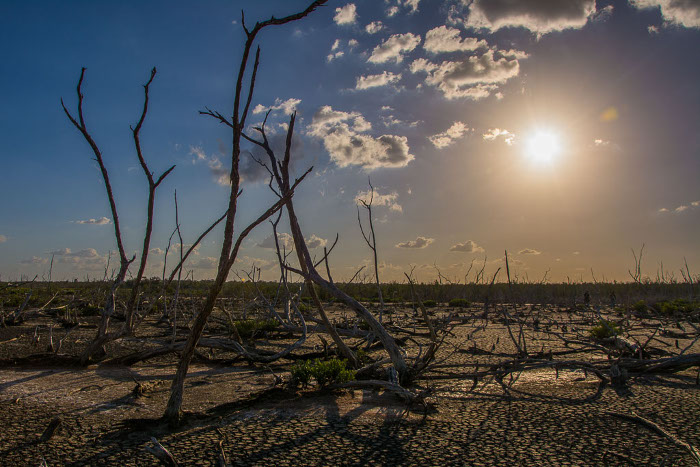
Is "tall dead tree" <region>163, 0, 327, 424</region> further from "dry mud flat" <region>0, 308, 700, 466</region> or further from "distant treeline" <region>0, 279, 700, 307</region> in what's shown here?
"distant treeline" <region>0, 279, 700, 307</region>

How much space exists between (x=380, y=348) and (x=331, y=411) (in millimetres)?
3426

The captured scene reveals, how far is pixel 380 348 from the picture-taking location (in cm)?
653

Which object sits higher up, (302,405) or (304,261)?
(304,261)

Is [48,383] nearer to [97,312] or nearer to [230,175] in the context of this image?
[230,175]

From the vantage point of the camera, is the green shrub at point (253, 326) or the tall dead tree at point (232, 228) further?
the green shrub at point (253, 326)

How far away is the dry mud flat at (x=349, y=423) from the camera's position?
2.37 meters

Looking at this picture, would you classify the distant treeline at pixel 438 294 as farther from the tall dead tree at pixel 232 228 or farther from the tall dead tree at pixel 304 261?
the tall dead tree at pixel 232 228

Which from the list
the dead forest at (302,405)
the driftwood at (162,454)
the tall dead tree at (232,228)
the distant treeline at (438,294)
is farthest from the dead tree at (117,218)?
the distant treeline at (438,294)

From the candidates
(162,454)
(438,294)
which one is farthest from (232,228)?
(438,294)

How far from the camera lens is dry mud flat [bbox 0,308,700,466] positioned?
237 cm

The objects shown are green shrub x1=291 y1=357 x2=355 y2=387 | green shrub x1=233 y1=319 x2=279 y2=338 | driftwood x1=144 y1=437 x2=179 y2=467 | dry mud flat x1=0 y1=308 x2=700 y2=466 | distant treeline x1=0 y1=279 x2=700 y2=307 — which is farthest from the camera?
distant treeline x1=0 y1=279 x2=700 y2=307

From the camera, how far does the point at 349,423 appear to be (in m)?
2.91

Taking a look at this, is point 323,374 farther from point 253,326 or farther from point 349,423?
point 253,326

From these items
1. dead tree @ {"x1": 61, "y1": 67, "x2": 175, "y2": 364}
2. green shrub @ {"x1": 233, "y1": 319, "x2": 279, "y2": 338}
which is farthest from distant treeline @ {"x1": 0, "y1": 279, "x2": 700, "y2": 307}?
dead tree @ {"x1": 61, "y1": 67, "x2": 175, "y2": 364}
